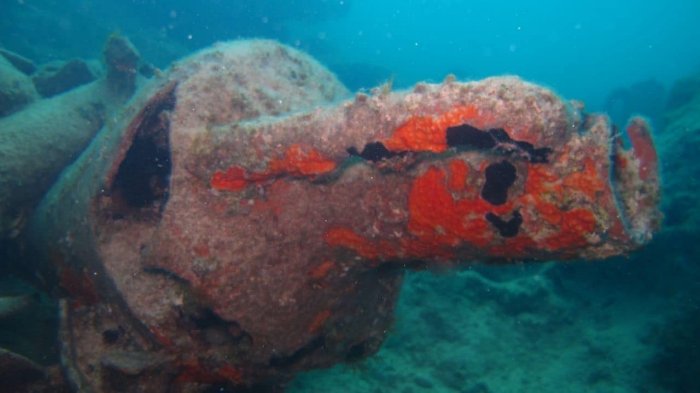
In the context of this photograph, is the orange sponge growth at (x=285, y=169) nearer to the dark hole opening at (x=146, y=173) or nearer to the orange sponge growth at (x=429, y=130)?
the orange sponge growth at (x=429, y=130)

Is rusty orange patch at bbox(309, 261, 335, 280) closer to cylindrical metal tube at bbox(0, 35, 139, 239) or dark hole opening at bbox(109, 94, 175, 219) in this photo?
dark hole opening at bbox(109, 94, 175, 219)

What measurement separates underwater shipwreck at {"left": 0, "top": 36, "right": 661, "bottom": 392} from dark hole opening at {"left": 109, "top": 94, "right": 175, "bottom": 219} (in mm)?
15

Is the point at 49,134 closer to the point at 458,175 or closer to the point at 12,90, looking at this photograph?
the point at 12,90

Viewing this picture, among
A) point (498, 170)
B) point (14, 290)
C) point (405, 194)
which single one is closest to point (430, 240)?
point (405, 194)

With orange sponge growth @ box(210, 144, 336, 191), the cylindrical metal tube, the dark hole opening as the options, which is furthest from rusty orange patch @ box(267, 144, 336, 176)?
the cylindrical metal tube

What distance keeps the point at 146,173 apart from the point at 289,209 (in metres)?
1.60

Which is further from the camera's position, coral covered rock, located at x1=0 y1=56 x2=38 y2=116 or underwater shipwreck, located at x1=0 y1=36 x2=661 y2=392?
coral covered rock, located at x1=0 y1=56 x2=38 y2=116

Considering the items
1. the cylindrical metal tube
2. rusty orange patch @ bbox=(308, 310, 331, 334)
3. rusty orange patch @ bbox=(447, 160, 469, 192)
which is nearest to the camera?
rusty orange patch @ bbox=(447, 160, 469, 192)

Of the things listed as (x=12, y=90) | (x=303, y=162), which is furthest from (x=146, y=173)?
(x=12, y=90)

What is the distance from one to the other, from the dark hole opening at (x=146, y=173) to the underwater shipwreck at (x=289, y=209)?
0.05 feet

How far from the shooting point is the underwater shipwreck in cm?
239

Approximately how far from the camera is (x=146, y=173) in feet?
13.4

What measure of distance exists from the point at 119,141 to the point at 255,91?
1347 mm

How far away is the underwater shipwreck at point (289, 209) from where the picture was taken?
2389mm
